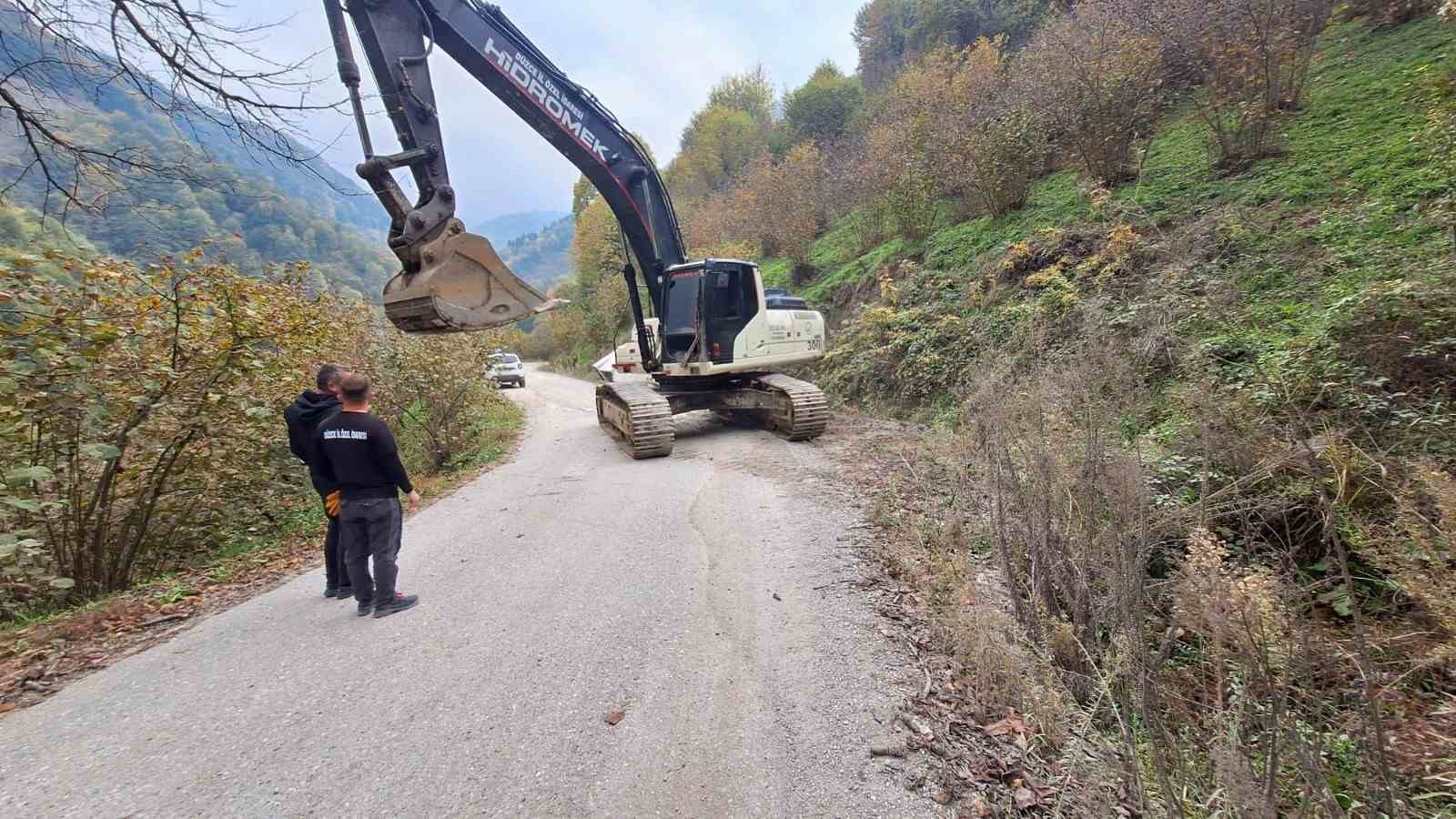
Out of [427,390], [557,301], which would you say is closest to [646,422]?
[557,301]

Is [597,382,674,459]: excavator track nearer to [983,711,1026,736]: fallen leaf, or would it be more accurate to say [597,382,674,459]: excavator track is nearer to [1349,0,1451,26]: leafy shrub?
[983,711,1026,736]: fallen leaf

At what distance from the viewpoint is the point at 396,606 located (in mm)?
3623

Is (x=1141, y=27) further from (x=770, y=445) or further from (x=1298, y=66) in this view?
(x=770, y=445)

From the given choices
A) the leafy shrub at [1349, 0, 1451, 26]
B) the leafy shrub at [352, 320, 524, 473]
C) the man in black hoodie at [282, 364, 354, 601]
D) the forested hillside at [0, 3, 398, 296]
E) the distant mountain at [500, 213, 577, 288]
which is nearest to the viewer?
the forested hillside at [0, 3, 398, 296]

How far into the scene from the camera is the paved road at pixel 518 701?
6.88 ft

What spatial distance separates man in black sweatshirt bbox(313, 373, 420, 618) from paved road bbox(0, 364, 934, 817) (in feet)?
0.64

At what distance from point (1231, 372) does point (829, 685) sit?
4.37 m

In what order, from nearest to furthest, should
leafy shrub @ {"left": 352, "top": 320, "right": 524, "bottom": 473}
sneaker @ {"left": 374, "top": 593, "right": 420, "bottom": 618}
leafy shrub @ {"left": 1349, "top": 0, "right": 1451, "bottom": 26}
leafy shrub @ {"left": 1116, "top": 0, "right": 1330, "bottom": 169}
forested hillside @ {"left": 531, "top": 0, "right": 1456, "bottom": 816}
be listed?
forested hillside @ {"left": 531, "top": 0, "right": 1456, "bottom": 816}, sneaker @ {"left": 374, "top": 593, "right": 420, "bottom": 618}, leafy shrub @ {"left": 1116, "top": 0, "right": 1330, "bottom": 169}, leafy shrub @ {"left": 1349, "top": 0, "right": 1451, "bottom": 26}, leafy shrub @ {"left": 352, "top": 320, "right": 524, "bottom": 473}

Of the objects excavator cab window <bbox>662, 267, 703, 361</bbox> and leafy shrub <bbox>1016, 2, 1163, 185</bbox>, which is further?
leafy shrub <bbox>1016, 2, 1163, 185</bbox>

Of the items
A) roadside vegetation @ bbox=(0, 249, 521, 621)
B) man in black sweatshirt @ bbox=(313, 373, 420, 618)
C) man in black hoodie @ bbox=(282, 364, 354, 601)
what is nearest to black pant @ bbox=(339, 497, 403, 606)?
man in black sweatshirt @ bbox=(313, 373, 420, 618)

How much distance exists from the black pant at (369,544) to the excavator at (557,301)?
1200 mm

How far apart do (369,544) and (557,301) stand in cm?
210

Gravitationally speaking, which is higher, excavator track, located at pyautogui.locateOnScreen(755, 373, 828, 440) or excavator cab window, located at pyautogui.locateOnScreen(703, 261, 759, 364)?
excavator cab window, located at pyautogui.locateOnScreen(703, 261, 759, 364)

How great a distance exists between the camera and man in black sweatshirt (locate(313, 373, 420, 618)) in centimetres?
359
